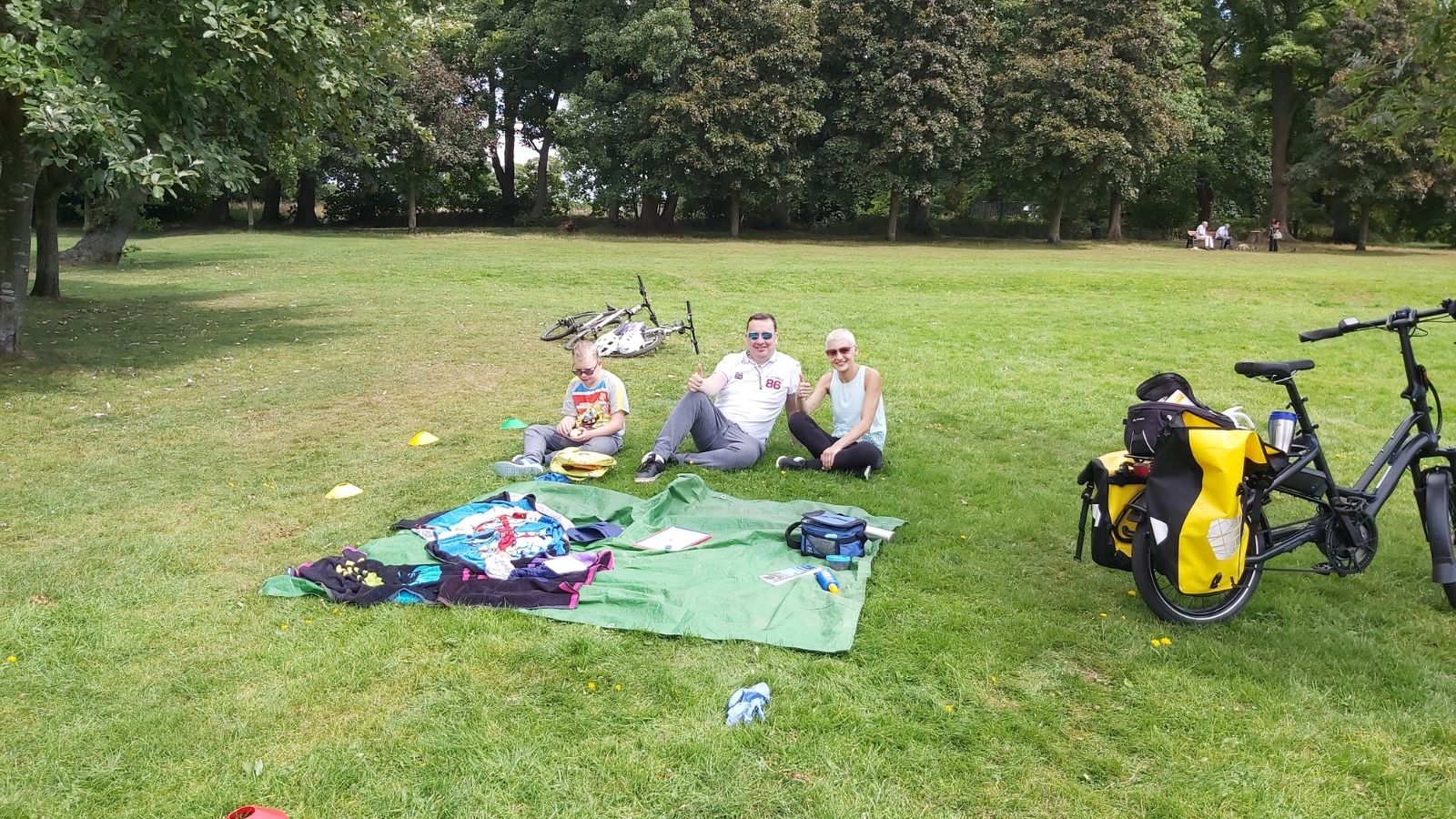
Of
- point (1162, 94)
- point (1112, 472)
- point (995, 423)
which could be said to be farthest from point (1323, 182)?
point (1112, 472)

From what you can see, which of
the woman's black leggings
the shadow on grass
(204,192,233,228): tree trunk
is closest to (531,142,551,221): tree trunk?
(204,192,233,228): tree trunk

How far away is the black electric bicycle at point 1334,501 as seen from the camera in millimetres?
4254

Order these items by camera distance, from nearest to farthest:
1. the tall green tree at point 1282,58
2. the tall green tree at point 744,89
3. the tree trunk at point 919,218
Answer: the tall green tree at point 744,89, the tall green tree at point 1282,58, the tree trunk at point 919,218

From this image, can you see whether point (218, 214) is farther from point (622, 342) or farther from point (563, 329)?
point (622, 342)

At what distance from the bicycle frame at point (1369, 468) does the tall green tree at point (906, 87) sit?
3330 cm

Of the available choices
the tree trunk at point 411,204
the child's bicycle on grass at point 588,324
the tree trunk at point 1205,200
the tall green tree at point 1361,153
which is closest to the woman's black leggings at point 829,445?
the child's bicycle on grass at point 588,324

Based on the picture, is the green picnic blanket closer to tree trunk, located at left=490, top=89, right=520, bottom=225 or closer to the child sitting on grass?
the child sitting on grass

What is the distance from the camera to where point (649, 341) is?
12.7 m

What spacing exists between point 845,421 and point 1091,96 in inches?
1310

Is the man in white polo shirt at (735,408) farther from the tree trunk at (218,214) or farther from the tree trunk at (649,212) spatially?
the tree trunk at (218,214)

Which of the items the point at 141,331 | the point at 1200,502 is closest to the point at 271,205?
the point at 141,331

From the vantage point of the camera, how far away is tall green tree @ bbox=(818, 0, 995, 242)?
36.1 m

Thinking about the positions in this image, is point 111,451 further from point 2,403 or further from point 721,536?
point 721,536

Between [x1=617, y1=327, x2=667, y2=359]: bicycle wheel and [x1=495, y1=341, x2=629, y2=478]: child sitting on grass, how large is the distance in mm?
4623
